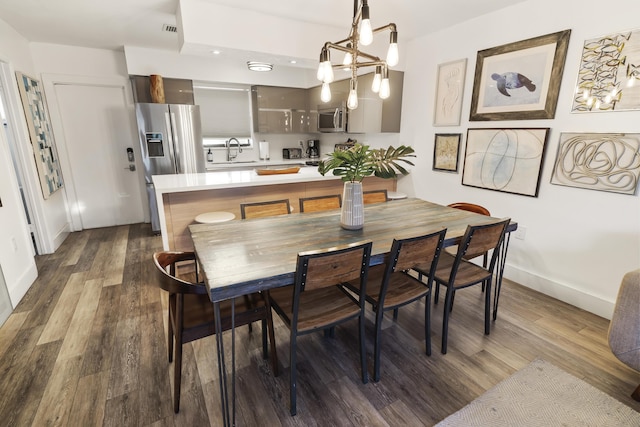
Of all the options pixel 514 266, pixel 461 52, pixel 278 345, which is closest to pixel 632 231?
pixel 514 266

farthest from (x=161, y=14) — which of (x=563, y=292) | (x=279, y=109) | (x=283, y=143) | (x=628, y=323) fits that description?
(x=563, y=292)

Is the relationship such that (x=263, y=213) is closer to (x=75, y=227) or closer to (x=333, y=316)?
(x=333, y=316)

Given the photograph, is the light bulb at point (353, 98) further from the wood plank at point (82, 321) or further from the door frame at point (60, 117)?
the door frame at point (60, 117)

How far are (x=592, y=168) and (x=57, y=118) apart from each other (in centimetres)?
597

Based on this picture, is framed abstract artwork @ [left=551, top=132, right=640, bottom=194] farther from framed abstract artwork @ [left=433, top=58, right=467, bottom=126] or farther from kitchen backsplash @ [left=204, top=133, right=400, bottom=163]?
kitchen backsplash @ [left=204, top=133, right=400, bottom=163]

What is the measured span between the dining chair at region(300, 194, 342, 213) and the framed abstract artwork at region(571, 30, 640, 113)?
203 cm

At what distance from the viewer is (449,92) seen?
334 cm

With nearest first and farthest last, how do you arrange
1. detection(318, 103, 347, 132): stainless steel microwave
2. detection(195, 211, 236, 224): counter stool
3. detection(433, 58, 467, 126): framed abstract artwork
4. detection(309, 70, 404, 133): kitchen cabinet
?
detection(195, 211, 236, 224): counter stool → detection(433, 58, 467, 126): framed abstract artwork → detection(309, 70, 404, 133): kitchen cabinet → detection(318, 103, 347, 132): stainless steel microwave

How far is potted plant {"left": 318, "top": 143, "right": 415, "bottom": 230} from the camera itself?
6.22 feet

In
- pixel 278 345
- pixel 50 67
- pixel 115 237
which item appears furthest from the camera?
pixel 115 237

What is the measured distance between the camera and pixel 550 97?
8.30 feet

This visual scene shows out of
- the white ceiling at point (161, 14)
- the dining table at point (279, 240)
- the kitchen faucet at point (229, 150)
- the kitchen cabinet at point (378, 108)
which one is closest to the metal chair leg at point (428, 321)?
the dining table at point (279, 240)

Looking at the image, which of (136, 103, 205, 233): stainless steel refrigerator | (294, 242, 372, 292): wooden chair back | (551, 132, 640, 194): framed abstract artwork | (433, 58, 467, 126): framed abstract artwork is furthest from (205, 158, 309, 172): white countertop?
(294, 242, 372, 292): wooden chair back

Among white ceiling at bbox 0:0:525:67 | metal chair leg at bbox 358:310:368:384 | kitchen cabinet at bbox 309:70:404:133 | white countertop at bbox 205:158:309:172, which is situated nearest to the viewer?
metal chair leg at bbox 358:310:368:384
